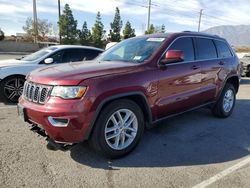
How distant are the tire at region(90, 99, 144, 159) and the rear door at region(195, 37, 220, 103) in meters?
1.87

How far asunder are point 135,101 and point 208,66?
6.83 ft

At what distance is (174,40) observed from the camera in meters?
4.84

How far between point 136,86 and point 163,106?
73 centimetres

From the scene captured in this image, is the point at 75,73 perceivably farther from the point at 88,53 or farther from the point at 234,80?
the point at 88,53

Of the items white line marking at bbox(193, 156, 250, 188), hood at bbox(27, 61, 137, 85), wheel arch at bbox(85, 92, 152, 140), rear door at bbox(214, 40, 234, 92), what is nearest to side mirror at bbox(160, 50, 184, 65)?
hood at bbox(27, 61, 137, 85)

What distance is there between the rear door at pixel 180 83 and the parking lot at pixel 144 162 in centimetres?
59

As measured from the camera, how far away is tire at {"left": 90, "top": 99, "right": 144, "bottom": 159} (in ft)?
12.2

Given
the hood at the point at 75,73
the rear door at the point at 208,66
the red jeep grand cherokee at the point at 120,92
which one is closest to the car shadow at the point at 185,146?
the red jeep grand cherokee at the point at 120,92

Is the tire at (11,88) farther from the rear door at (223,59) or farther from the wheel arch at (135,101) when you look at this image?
the rear door at (223,59)

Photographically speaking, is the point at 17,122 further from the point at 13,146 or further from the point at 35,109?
the point at 35,109

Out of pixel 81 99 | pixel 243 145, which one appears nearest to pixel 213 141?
pixel 243 145

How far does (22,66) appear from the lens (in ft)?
24.0

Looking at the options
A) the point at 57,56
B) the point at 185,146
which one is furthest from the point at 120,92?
the point at 57,56

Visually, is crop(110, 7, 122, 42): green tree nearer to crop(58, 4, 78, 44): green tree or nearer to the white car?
crop(58, 4, 78, 44): green tree
